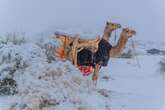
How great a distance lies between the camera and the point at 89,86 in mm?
2084

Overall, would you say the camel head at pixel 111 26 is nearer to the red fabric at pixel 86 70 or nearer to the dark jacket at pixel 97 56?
the dark jacket at pixel 97 56

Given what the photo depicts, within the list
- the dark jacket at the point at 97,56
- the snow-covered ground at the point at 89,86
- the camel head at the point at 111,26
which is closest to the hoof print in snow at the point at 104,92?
the snow-covered ground at the point at 89,86

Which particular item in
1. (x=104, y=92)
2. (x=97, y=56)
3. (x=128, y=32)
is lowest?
(x=104, y=92)

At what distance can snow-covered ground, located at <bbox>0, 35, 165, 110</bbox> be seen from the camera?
1952 millimetres

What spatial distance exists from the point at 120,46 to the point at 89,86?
8.1 inches

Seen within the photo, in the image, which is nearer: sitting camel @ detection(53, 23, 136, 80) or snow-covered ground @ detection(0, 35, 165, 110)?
snow-covered ground @ detection(0, 35, 165, 110)

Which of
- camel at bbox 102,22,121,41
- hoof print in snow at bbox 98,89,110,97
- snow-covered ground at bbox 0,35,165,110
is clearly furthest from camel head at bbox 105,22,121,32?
hoof print in snow at bbox 98,89,110,97

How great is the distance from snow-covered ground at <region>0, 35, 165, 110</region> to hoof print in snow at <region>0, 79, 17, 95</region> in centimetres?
3

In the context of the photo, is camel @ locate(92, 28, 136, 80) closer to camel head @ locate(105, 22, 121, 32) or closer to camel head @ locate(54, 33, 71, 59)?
camel head @ locate(105, 22, 121, 32)

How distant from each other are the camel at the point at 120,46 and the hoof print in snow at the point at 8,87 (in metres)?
0.29

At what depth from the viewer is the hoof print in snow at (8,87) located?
2.06 metres

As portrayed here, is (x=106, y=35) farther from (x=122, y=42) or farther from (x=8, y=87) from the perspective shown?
(x=8, y=87)

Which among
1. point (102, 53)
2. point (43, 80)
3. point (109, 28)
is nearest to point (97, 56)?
point (102, 53)

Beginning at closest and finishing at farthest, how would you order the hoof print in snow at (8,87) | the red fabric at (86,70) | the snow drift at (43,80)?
the snow drift at (43,80) → the hoof print in snow at (8,87) → the red fabric at (86,70)
